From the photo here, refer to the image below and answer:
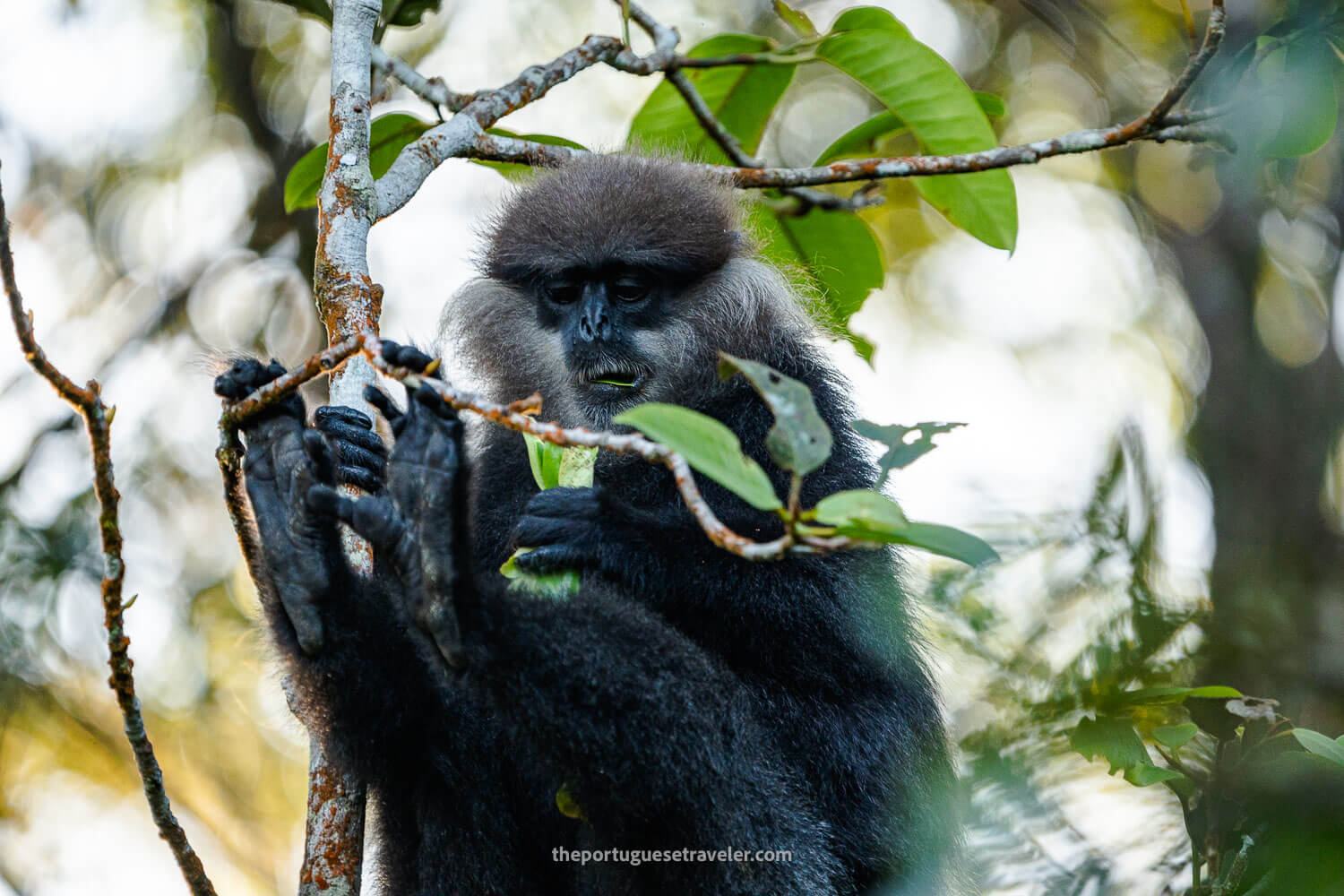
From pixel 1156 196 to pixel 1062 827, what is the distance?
930 centimetres

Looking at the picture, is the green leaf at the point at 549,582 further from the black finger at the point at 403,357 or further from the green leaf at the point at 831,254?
the green leaf at the point at 831,254

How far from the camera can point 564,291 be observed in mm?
4402

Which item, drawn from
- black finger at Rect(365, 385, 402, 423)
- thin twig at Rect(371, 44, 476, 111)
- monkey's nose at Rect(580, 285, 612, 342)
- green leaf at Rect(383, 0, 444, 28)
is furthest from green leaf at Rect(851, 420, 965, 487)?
green leaf at Rect(383, 0, 444, 28)

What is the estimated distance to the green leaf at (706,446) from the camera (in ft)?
6.05

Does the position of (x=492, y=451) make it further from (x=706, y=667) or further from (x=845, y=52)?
(x=845, y=52)

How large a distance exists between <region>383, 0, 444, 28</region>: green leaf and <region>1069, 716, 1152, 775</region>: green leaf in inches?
145

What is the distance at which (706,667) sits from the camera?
125 inches

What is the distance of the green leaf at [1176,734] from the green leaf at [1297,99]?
4.22 feet

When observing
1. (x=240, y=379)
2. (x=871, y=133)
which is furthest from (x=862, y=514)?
(x=871, y=133)

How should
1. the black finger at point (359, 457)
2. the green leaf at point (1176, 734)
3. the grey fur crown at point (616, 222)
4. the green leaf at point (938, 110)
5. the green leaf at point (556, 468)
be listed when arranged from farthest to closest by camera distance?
the grey fur crown at point (616, 222) → the green leaf at point (938, 110) → the green leaf at point (556, 468) → the black finger at point (359, 457) → the green leaf at point (1176, 734)

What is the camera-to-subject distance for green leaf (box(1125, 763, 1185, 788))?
1.87 m

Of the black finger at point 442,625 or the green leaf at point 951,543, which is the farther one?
the black finger at point 442,625

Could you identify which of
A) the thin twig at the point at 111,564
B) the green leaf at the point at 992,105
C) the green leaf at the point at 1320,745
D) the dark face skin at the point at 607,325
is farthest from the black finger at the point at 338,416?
the green leaf at the point at 992,105

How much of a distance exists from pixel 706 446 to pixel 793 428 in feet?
0.55
